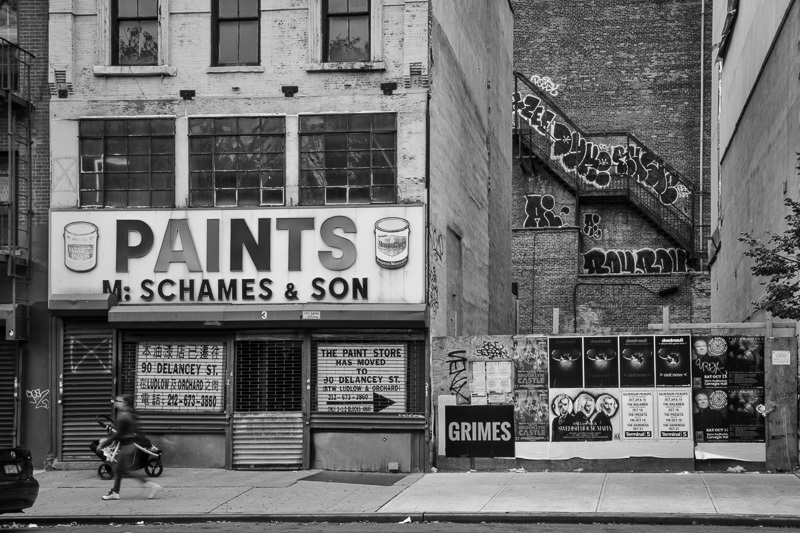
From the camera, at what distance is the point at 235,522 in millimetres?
14875

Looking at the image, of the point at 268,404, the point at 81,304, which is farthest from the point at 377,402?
the point at 81,304

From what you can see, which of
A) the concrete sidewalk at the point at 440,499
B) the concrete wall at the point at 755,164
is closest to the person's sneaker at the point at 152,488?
the concrete sidewalk at the point at 440,499

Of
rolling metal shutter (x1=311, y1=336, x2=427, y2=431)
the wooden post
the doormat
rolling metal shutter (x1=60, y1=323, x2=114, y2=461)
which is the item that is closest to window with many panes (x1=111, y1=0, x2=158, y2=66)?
rolling metal shutter (x1=60, y1=323, x2=114, y2=461)

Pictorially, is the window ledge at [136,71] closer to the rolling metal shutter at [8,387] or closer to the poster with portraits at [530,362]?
the rolling metal shutter at [8,387]

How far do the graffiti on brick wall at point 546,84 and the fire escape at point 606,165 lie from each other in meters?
0.98

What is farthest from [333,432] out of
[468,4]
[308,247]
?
[468,4]

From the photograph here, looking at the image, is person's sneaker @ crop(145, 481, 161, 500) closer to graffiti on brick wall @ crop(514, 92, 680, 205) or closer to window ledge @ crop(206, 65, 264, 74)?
window ledge @ crop(206, 65, 264, 74)

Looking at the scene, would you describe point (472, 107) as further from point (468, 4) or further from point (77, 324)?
point (77, 324)

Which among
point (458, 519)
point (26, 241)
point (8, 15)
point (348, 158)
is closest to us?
point (458, 519)

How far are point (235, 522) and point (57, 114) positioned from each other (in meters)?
9.36

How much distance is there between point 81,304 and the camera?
19.9 meters

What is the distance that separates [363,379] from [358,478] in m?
1.80

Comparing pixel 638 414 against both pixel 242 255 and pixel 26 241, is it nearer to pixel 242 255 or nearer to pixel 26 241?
pixel 242 255

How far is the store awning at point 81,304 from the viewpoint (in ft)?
65.1
